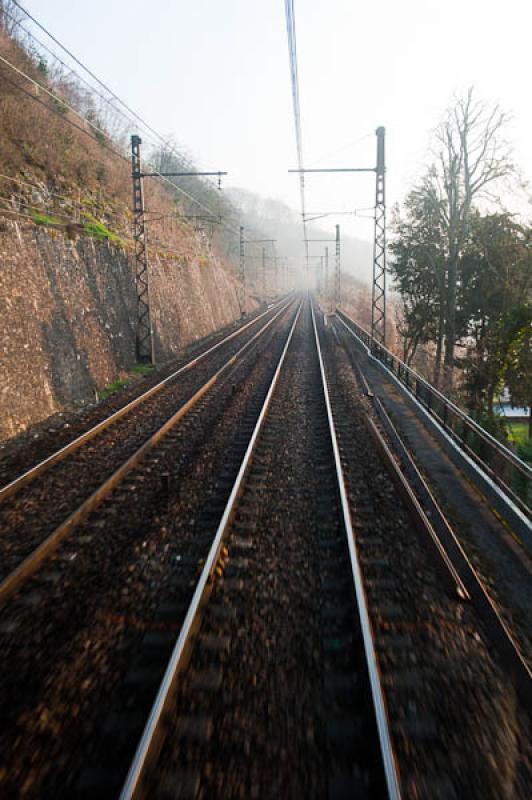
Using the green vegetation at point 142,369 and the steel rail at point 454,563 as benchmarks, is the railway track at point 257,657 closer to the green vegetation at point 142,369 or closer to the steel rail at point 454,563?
the steel rail at point 454,563

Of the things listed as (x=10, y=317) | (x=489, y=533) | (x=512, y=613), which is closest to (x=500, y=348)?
(x=489, y=533)

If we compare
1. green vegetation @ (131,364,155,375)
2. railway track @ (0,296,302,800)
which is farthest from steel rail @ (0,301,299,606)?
green vegetation @ (131,364,155,375)

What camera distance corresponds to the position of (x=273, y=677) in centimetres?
420

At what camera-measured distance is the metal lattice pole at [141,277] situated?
18.7m

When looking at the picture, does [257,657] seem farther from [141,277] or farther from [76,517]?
[141,277]

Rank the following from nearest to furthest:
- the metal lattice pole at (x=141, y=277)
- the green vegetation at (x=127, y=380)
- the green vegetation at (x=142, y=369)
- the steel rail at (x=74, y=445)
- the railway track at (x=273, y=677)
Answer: the railway track at (x=273, y=677), the steel rail at (x=74, y=445), the green vegetation at (x=127, y=380), the metal lattice pole at (x=141, y=277), the green vegetation at (x=142, y=369)

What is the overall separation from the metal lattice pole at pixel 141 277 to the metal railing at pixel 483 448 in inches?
430

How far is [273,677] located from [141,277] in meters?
20.6

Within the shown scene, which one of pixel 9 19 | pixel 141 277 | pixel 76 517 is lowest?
pixel 76 517

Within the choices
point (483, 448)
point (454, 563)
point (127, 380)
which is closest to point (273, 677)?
point (454, 563)

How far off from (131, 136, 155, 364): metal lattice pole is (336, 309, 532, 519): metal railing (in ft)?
35.8

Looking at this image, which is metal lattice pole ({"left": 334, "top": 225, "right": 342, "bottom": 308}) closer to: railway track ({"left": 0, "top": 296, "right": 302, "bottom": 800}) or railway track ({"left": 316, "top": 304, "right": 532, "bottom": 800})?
railway track ({"left": 0, "top": 296, "right": 302, "bottom": 800})

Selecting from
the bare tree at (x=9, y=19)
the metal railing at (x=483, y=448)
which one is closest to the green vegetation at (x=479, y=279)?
the metal railing at (x=483, y=448)

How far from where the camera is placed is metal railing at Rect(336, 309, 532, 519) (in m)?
7.59
